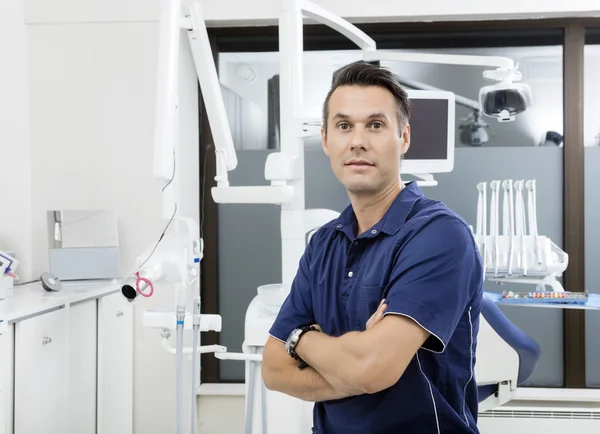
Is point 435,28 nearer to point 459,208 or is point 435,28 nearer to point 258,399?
point 459,208

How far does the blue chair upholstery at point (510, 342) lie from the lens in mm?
2373

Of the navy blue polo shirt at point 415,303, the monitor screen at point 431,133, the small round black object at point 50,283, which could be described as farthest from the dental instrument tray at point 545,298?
the small round black object at point 50,283

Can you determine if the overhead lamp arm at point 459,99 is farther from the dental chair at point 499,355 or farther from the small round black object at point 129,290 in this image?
the small round black object at point 129,290

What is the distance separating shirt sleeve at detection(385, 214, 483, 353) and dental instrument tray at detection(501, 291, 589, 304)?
137 centimetres

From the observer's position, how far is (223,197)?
85.3 inches

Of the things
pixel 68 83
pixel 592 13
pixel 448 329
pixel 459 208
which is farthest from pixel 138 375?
pixel 592 13

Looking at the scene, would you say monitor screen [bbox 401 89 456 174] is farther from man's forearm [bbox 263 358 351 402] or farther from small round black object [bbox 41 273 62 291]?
small round black object [bbox 41 273 62 291]

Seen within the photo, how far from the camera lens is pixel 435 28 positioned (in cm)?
331

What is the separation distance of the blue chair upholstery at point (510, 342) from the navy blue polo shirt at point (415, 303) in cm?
104

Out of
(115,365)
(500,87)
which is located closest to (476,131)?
(500,87)

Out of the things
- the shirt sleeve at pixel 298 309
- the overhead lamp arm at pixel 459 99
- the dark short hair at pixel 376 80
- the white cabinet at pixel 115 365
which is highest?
the overhead lamp arm at pixel 459 99

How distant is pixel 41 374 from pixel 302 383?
1.29 meters

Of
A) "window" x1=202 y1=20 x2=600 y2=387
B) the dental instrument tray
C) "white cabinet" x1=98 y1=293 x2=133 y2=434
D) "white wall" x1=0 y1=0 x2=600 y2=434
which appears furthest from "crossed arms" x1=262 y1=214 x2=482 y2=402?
"window" x1=202 y1=20 x2=600 y2=387

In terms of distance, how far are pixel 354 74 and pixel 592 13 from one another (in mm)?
2184
